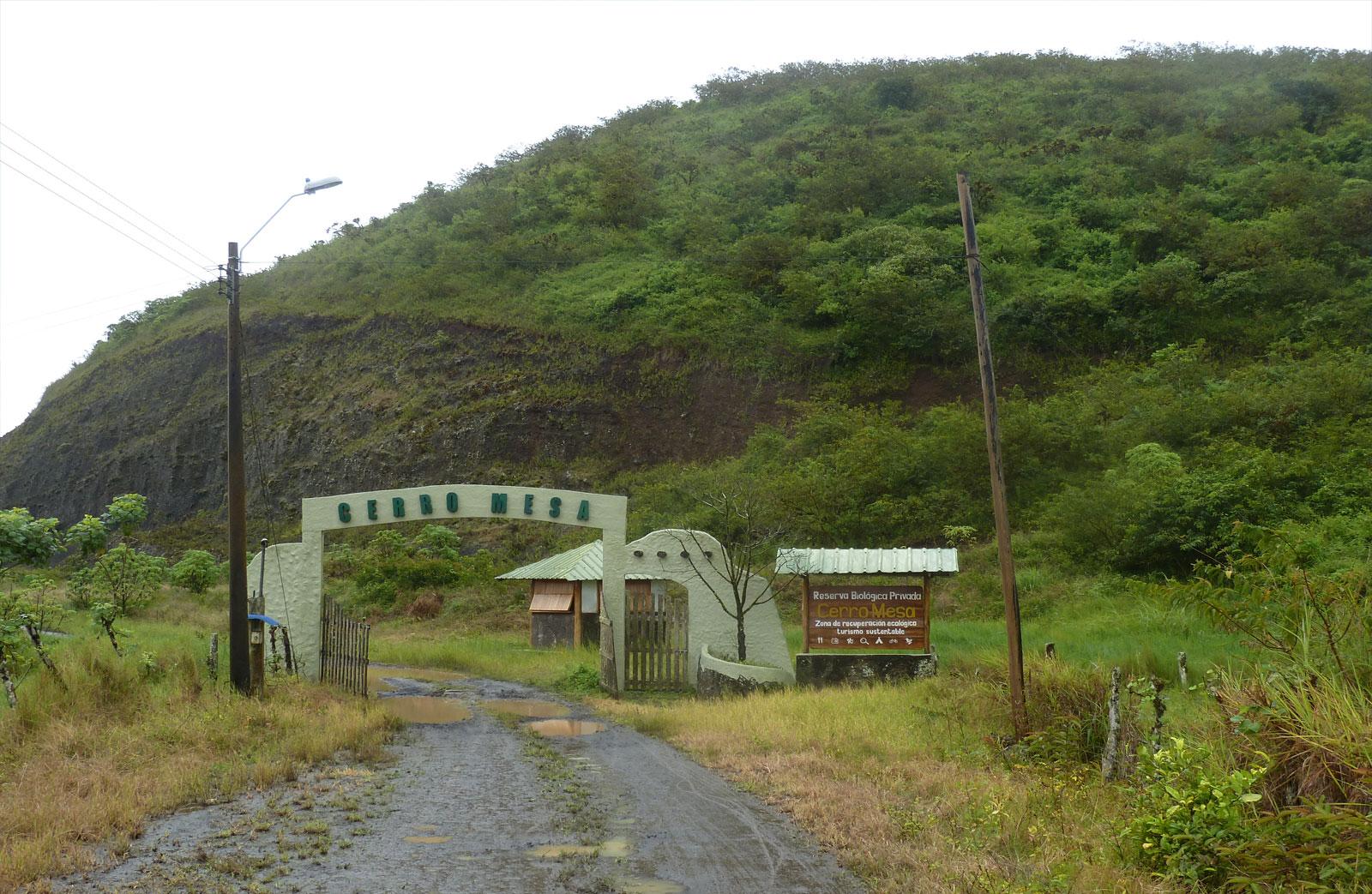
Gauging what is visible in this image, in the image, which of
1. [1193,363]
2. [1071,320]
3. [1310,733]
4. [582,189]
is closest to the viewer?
[1310,733]

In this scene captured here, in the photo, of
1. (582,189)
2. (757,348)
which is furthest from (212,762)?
(582,189)

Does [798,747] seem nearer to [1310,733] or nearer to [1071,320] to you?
[1310,733]

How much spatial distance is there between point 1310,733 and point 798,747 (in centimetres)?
637

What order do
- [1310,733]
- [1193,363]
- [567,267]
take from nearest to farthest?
[1310,733]
[1193,363]
[567,267]

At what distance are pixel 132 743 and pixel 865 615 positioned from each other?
1041 centimetres

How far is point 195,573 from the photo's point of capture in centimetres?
3947

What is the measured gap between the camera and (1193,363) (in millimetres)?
36438

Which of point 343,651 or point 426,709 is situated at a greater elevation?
point 343,651

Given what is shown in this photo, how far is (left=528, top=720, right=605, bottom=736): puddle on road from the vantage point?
14844 millimetres

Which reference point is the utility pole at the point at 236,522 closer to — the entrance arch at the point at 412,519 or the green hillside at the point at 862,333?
the entrance arch at the point at 412,519

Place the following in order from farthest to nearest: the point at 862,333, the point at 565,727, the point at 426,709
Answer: the point at 862,333 < the point at 426,709 < the point at 565,727

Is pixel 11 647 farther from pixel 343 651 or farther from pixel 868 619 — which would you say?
pixel 868 619

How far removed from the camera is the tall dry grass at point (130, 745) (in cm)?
788

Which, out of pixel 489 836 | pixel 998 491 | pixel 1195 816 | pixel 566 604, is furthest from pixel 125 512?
pixel 1195 816
